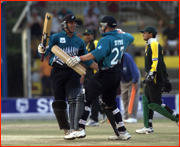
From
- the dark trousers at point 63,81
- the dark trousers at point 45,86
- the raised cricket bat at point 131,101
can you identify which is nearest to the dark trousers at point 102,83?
the dark trousers at point 63,81

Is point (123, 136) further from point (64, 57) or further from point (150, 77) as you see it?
point (64, 57)

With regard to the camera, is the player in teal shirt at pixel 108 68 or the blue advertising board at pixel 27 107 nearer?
the player in teal shirt at pixel 108 68

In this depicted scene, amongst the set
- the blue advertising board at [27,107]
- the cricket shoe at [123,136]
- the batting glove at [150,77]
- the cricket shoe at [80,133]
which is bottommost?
the blue advertising board at [27,107]

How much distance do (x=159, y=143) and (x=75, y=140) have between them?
1.47 metres

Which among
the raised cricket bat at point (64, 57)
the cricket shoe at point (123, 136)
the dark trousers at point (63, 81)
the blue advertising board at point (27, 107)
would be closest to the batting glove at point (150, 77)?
the cricket shoe at point (123, 136)

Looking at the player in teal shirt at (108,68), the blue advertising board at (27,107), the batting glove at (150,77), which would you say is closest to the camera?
the player in teal shirt at (108,68)

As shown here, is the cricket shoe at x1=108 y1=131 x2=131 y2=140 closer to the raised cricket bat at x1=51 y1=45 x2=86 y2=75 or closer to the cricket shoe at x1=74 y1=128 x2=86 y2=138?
the cricket shoe at x1=74 y1=128 x2=86 y2=138

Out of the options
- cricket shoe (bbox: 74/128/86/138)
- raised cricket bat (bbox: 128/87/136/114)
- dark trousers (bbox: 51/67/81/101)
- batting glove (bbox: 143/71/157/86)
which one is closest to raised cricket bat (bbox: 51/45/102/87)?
dark trousers (bbox: 51/67/81/101)

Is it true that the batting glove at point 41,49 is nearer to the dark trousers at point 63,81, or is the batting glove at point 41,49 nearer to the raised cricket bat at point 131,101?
the dark trousers at point 63,81

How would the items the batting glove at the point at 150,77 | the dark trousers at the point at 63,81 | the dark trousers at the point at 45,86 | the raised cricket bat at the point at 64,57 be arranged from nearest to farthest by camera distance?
the raised cricket bat at the point at 64,57
the dark trousers at the point at 63,81
the batting glove at the point at 150,77
the dark trousers at the point at 45,86

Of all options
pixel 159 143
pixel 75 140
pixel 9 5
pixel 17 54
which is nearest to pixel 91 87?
pixel 75 140

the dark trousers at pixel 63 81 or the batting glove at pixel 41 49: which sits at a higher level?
the batting glove at pixel 41 49

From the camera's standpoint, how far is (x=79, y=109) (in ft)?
A: 25.6

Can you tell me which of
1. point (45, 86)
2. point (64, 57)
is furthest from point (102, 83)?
point (45, 86)
